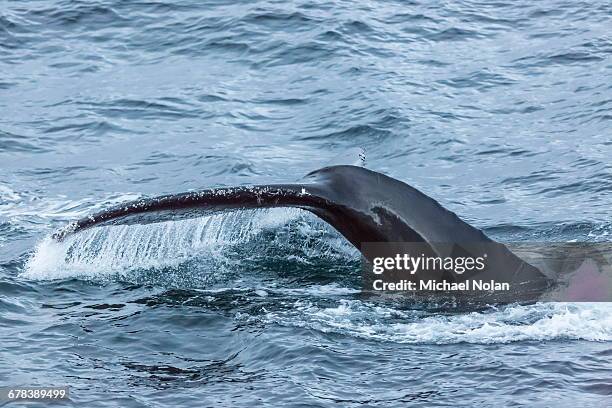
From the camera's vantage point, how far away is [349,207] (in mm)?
8320

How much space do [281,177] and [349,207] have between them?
6.48m

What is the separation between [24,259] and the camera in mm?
11312

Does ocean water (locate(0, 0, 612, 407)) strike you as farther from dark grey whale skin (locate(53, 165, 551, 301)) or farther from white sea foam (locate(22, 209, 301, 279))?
dark grey whale skin (locate(53, 165, 551, 301))

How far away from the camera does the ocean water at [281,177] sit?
8.38 metres

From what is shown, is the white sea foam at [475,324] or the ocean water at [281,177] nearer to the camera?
the ocean water at [281,177]

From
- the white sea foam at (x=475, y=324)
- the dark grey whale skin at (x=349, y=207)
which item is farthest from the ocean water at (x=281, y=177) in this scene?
the dark grey whale skin at (x=349, y=207)

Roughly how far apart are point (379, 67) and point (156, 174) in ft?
19.2

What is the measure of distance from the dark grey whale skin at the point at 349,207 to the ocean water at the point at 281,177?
0.55 metres

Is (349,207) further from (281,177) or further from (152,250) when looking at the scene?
(281,177)

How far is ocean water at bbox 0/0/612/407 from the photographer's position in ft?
27.5

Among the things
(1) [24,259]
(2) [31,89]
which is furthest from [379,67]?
(1) [24,259]

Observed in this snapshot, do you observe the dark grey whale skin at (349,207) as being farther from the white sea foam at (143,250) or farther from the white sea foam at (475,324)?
the white sea foam at (143,250)

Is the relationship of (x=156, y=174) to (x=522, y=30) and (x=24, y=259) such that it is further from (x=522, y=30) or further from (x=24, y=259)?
(x=522, y=30)

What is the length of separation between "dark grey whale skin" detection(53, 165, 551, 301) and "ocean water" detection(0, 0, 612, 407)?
55cm
